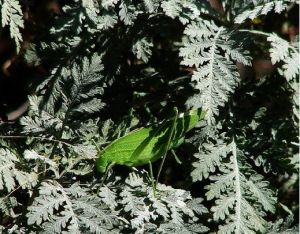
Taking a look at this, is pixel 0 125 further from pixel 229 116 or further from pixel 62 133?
pixel 229 116

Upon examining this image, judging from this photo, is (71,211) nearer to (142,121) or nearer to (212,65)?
(142,121)

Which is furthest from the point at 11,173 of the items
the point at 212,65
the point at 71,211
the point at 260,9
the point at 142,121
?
the point at 260,9

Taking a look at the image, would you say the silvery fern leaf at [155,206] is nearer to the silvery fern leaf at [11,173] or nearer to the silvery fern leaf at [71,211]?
the silvery fern leaf at [71,211]

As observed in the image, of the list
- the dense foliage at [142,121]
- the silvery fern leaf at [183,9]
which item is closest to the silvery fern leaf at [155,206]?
the dense foliage at [142,121]

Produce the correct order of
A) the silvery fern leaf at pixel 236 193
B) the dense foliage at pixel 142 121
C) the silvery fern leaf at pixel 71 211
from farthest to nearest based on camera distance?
the silvery fern leaf at pixel 236 193, the dense foliage at pixel 142 121, the silvery fern leaf at pixel 71 211

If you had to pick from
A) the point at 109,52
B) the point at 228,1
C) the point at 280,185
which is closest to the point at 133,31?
the point at 109,52
